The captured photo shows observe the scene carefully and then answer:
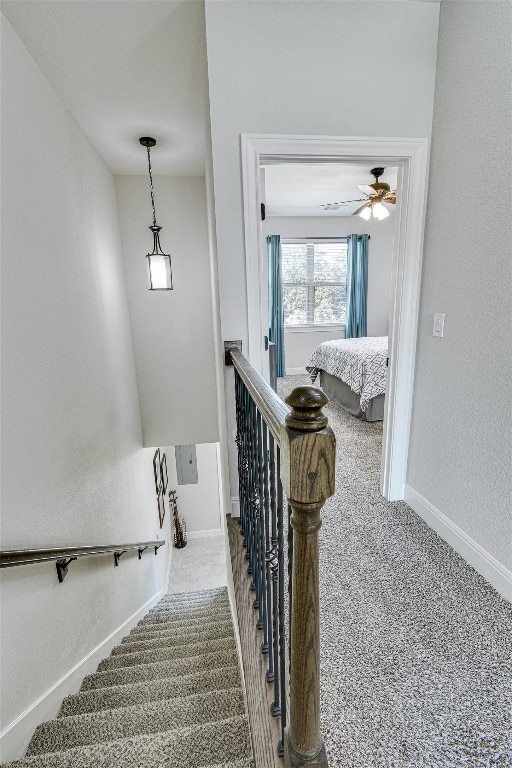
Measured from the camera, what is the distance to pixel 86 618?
2.24 m

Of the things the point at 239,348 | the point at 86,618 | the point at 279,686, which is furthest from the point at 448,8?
the point at 86,618

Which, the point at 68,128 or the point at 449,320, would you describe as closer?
the point at 449,320

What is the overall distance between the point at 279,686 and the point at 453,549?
46.6 inches

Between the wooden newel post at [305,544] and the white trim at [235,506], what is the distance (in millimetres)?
1370

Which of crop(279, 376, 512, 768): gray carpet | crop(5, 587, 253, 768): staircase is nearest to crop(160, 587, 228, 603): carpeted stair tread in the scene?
crop(5, 587, 253, 768): staircase

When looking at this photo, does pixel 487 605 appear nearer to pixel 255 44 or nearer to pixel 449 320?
pixel 449 320

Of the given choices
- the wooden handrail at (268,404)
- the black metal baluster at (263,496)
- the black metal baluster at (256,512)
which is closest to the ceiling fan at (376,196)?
the wooden handrail at (268,404)

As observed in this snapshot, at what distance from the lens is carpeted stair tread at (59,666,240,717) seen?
1.53 meters

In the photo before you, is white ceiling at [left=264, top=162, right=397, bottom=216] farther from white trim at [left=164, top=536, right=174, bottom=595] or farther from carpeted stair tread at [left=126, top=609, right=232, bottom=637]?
white trim at [left=164, top=536, right=174, bottom=595]

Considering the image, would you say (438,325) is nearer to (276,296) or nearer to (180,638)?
(180,638)

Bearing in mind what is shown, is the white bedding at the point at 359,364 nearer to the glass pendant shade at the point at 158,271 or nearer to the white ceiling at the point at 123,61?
the glass pendant shade at the point at 158,271

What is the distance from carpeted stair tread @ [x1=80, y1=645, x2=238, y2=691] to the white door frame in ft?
4.32

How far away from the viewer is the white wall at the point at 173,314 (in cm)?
399

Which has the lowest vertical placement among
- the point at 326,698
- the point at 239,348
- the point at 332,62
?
the point at 326,698
